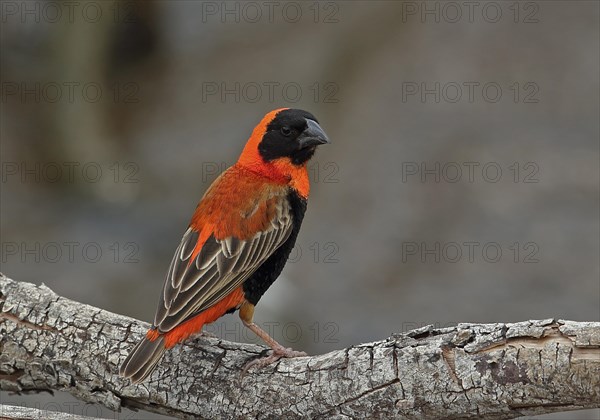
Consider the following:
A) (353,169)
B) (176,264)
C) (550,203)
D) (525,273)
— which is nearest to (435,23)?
(353,169)

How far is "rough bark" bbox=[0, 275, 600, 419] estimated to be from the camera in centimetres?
454

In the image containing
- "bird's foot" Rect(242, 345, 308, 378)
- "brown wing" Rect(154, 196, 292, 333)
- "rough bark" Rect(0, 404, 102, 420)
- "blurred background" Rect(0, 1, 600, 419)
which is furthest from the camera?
"blurred background" Rect(0, 1, 600, 419)

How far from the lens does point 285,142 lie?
6770mm

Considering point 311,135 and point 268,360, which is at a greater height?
point 311,135

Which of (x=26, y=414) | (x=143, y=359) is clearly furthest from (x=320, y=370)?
(x=26, y=414)

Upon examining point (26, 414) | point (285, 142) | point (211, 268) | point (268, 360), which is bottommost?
point (26, 414)

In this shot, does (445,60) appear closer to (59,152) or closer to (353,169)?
(353,169)

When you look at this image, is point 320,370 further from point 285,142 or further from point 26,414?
point 285,142

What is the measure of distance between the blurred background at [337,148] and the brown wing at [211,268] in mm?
4522

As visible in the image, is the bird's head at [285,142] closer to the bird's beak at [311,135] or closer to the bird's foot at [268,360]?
the bird's beak at [311,135]

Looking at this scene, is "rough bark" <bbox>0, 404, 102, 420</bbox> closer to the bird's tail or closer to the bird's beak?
the bird's tail

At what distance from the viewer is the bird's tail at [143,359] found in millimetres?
5398

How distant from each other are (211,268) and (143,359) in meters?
0.86

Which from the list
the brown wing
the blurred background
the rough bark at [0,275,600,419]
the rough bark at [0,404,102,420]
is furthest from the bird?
the blurred background
